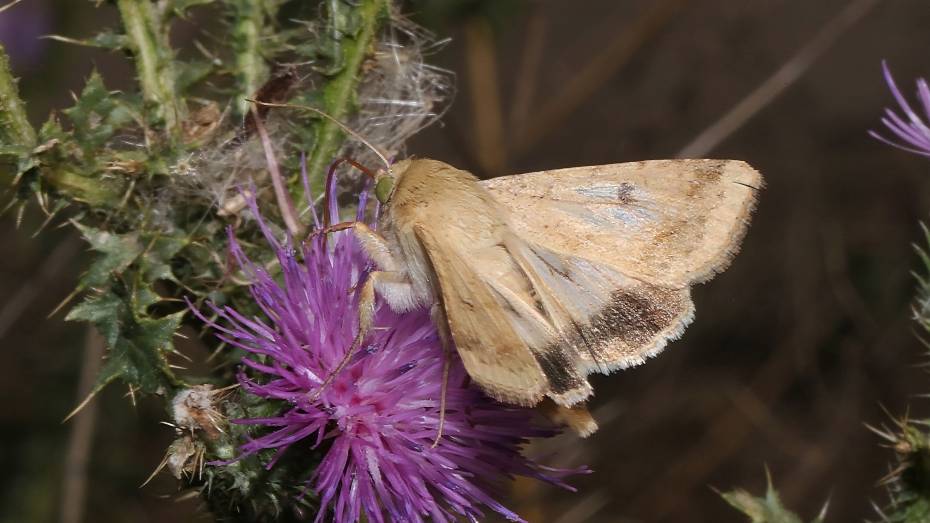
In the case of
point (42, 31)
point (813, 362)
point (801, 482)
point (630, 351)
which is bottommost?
point (801, 482)

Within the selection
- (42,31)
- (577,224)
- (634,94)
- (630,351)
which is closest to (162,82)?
(577,224)

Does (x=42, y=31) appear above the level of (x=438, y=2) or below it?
below

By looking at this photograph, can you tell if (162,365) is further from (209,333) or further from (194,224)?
(194,224)

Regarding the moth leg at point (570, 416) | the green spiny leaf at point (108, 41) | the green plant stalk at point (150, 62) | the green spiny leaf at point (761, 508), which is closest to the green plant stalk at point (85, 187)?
the green plant stalk at point (150, 62)

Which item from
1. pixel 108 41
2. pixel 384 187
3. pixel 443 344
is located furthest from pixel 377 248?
pixel 108 41

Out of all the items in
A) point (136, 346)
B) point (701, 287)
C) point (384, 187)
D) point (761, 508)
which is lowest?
point (701, 287)

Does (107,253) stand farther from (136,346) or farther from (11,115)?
(11,115)

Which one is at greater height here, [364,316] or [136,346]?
[364,316]
